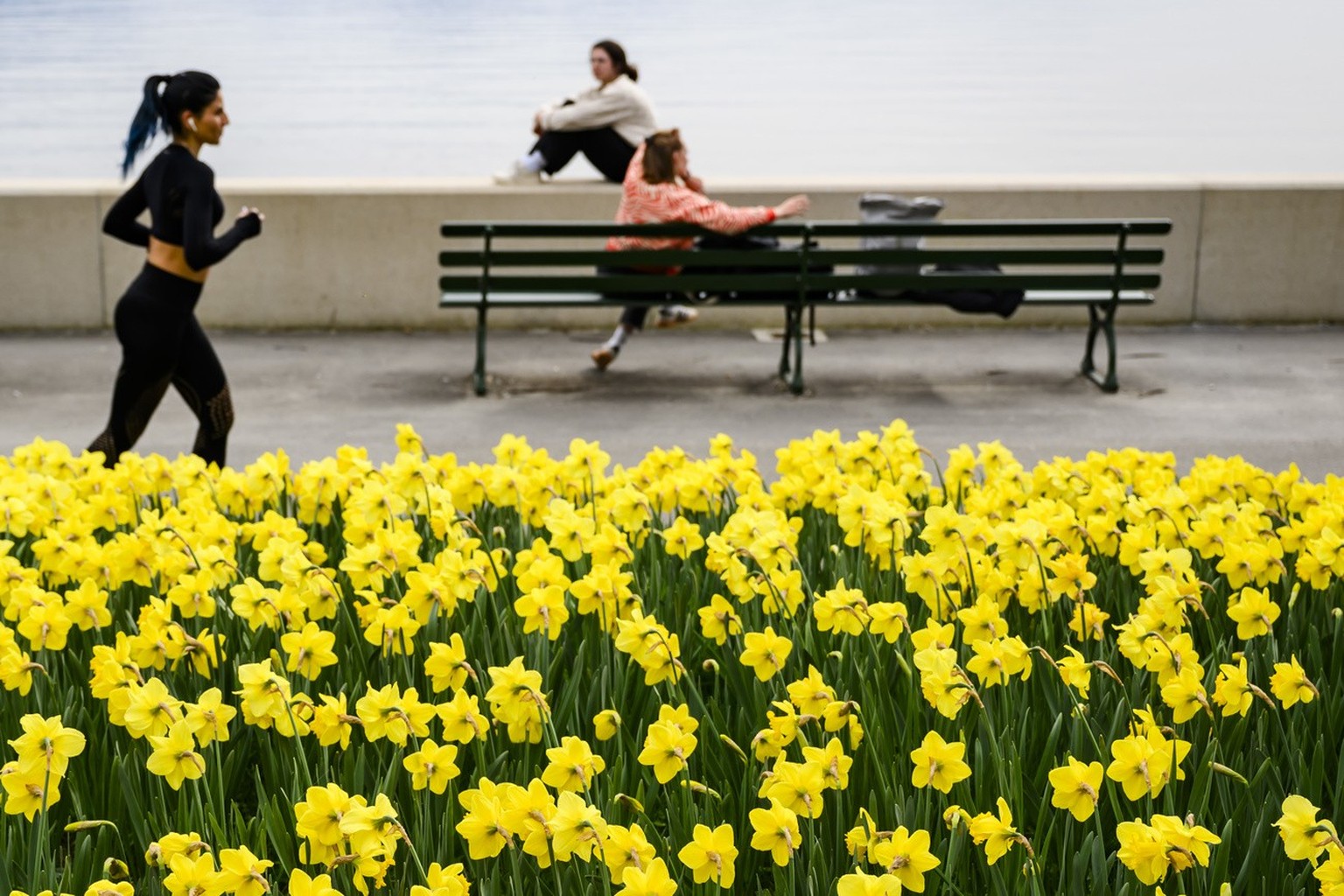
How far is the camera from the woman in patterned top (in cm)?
942

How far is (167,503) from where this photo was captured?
4.87 metres

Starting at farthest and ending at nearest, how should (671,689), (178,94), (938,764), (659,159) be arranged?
(659,159)
(178,94)
(671,689)
(938,764)

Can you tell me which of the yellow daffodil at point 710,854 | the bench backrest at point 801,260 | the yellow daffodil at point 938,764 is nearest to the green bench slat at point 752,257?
the bench backrest at point 801,260

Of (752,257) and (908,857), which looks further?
(752,257)

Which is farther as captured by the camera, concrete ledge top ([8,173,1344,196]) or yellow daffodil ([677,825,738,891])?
concrete ledge top ([8,173,1344,196])

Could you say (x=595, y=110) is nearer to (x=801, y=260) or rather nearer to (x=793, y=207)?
(x=793, y=207)

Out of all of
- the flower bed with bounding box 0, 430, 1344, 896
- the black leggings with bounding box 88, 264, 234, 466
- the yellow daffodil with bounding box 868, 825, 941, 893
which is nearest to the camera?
the yellow daffodil with bounding box 868, 825, 941, 893

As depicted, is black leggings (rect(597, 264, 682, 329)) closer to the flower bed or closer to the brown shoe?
the brown shoe

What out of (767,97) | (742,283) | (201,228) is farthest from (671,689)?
(767,97)

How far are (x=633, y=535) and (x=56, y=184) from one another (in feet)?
24.3

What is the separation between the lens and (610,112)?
11.2 metres

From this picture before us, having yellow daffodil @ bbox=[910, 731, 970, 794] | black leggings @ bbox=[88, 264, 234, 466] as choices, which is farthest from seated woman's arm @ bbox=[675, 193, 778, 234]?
yellow daffodil @ bbox=[910, 731, 970, 794]

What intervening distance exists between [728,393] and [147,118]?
3.53 metres

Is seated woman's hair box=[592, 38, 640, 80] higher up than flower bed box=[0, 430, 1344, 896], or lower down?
higher up
